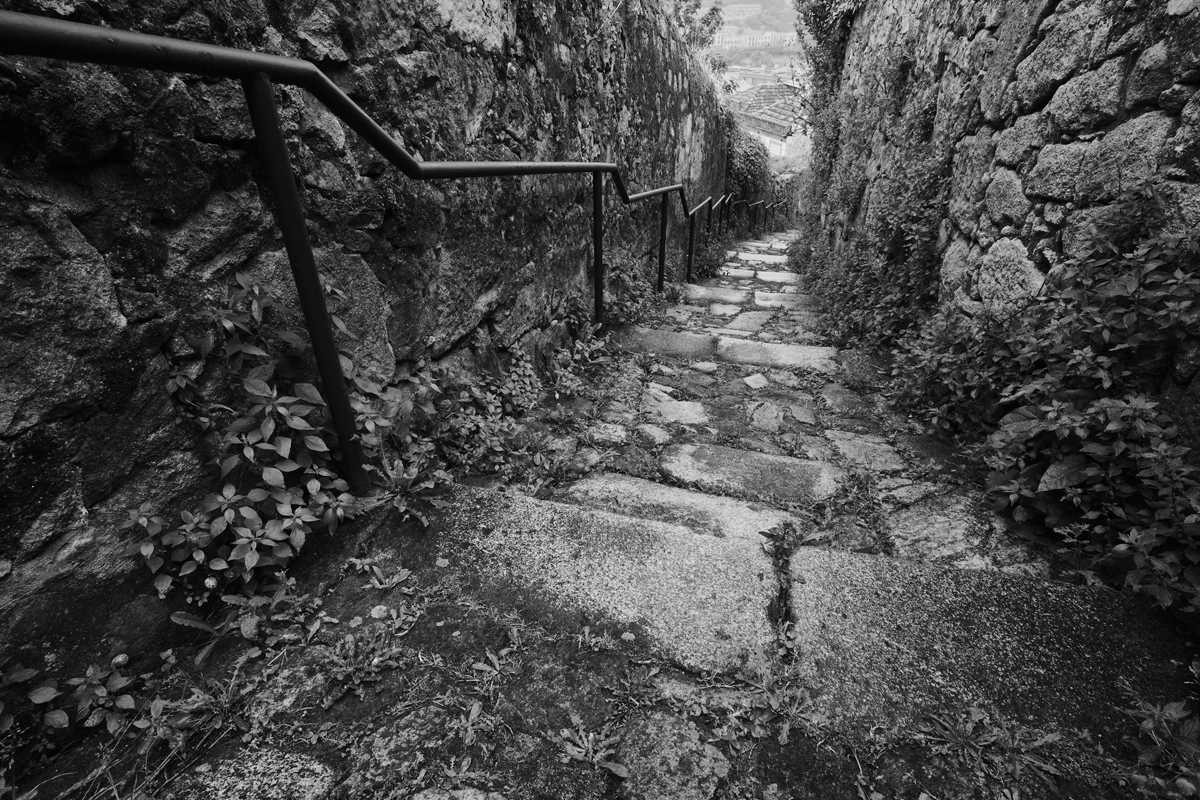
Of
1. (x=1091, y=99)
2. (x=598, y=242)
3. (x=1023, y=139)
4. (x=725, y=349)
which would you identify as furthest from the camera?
(x=725, y=349)

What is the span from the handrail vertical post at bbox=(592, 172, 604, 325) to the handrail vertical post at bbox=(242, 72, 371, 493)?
1.79m

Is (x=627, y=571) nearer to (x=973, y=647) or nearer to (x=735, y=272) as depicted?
(x=973, y=647)

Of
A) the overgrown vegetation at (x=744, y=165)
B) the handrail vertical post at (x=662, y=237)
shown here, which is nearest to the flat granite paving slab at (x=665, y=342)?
the handrail vertical post at (x=662, y=237)

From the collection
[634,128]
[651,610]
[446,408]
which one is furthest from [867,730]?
[634,128]

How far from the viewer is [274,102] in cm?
107

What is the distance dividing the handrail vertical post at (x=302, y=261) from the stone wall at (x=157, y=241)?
12 centimetres

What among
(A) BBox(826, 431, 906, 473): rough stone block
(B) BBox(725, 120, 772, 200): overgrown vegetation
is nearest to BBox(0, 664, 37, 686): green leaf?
(A) BBox(826, 431, 906, 473): rough stone block

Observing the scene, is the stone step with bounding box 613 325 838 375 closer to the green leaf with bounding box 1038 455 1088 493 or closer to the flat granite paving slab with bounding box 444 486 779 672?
the green leaf with bounding box 1038 455 1088 493

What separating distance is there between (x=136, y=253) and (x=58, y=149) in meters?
0.18

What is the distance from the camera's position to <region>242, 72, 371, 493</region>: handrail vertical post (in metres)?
1.06

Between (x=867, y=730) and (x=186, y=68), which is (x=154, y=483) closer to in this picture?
(x=186, y=68)

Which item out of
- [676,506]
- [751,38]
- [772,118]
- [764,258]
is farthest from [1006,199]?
[751,38]

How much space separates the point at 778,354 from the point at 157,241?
9.45 feet

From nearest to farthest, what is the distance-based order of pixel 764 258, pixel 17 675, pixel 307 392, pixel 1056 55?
pixel 17 675
pixel 307 392
pixel 1056 55
pixel 764 258
